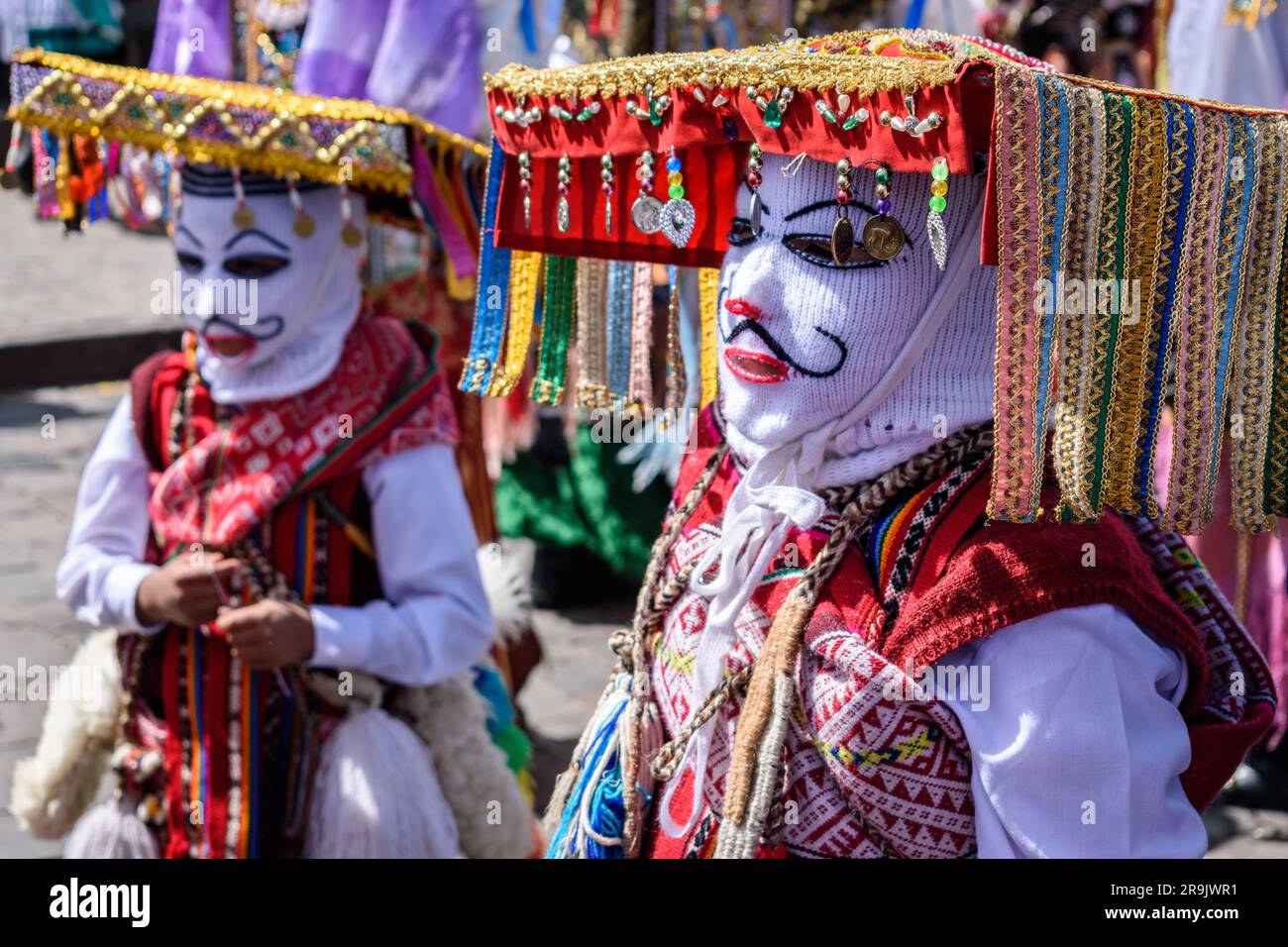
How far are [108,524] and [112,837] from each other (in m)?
0.56

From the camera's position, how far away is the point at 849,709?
1.77 m

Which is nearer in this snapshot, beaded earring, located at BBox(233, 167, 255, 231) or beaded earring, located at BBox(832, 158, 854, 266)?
beaded earring, located at BBox(832, 158, 854, 266)

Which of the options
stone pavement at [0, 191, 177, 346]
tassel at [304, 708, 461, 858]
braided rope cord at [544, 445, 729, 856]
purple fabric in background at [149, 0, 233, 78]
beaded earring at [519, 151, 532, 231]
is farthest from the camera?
stone pavement at [0, 191, 177, 346]

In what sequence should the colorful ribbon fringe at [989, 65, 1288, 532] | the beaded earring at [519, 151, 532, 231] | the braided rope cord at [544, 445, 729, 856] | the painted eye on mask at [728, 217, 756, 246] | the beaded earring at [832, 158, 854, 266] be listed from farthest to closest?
the beaded earring at [519, 151, 532, 231]
the braided rope cord at [544, 445, 729, 856]
the painted eye on mask at [728, 217, 756, 246]
the beaded earring at [832, 158, 854, 266]
the colorful ribbon fringe at [989, 65, 1288, 532]

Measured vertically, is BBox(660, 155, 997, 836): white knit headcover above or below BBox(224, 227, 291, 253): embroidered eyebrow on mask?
below

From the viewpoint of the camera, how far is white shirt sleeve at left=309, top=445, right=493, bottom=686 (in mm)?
2795

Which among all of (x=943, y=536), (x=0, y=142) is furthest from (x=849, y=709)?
(x=0, y=142)

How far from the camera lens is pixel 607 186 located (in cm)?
206

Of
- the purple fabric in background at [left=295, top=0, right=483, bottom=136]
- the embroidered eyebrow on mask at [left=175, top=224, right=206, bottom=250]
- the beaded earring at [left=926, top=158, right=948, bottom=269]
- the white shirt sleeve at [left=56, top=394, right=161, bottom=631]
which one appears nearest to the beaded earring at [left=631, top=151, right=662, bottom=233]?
the beaded earring at [left=926, top=158, right=948, bottom=269]

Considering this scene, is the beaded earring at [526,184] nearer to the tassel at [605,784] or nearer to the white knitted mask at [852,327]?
the white knitted mask at [852,327]

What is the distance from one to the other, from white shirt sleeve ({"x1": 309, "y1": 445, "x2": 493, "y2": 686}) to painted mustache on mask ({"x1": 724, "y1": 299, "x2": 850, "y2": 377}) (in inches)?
43.8

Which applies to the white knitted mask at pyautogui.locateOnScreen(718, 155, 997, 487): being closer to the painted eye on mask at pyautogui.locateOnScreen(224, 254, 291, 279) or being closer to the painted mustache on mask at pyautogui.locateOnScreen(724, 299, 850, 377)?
the painted mustache on mask at pyautogui.locateOnScreen(724, 299, 850, 377)

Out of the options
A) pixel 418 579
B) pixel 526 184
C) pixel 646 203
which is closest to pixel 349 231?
pixel 418 579

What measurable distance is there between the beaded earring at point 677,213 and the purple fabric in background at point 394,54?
1.76m
